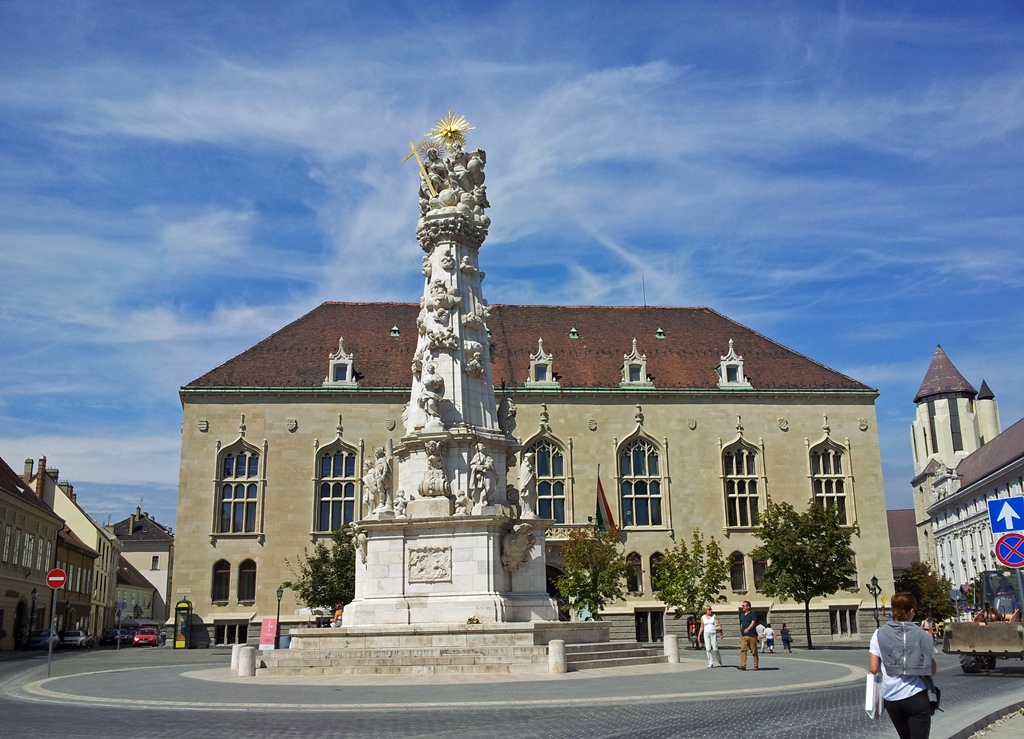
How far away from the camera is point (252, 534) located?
48.9 m

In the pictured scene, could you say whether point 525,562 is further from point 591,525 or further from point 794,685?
point 591,525

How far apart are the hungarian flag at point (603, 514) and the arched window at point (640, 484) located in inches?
84.0

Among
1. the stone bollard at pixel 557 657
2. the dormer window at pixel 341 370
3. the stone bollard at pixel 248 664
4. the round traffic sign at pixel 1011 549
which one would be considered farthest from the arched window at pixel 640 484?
the round traffic sign at pixel 1011 549

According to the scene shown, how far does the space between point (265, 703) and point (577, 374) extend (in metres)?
39.1

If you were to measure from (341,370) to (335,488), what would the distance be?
6.38 m

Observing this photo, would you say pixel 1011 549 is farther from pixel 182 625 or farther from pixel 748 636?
pixel 182 625

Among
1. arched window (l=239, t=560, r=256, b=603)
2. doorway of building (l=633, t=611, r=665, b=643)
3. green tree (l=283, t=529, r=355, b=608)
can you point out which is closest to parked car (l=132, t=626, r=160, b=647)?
arched window (l=239, t=560, r=256, b=603)

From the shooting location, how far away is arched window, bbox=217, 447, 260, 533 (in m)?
49.6

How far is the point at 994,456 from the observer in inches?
3455

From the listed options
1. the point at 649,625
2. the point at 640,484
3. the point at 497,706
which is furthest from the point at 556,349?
the point at 497,706

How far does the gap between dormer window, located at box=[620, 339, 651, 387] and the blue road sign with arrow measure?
38513 mm

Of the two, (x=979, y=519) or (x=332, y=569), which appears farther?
(x=979, y=519)

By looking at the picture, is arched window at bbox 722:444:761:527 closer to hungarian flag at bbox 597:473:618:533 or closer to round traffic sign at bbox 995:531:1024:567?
hungarian flag at bbox 597:473:618:533

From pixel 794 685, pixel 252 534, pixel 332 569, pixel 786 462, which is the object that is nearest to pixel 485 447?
pixel 794 685
